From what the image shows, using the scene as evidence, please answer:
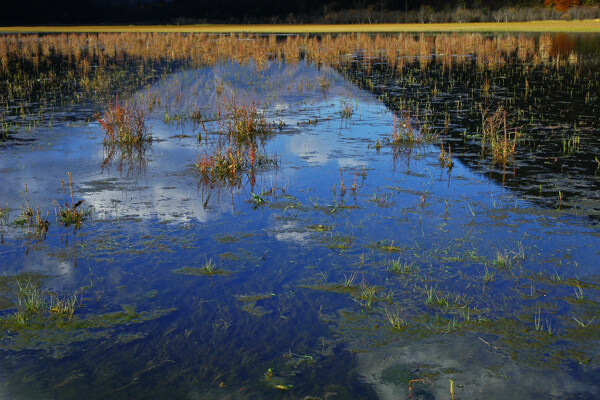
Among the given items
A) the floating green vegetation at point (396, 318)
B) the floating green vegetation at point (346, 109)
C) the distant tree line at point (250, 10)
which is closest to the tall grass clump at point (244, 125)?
the floating green vegetation at point (346, 109)

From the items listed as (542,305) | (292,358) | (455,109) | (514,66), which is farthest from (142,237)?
(514,66)

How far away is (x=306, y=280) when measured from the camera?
5.82 m

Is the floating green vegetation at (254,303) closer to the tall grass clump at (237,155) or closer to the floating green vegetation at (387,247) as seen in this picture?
the floating green vegetation at (387,247)

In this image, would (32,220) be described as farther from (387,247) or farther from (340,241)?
(387,247)

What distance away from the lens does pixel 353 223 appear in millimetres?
7430

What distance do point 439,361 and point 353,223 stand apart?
3.15 meters

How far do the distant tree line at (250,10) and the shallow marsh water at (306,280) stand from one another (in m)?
81.6

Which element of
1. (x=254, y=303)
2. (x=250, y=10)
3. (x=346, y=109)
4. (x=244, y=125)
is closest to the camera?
(x=254, y=303)

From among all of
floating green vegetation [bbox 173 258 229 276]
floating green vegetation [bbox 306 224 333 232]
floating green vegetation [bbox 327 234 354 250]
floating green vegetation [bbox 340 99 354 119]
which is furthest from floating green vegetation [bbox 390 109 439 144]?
floating green vegetation [bbox 173 258 229 276]

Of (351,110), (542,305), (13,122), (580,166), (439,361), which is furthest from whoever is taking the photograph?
(351,110)

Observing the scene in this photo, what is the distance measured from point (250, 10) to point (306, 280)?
425 feet

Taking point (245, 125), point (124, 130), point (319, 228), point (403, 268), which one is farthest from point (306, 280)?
point (124, 130)

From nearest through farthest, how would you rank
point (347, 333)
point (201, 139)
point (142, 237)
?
point (347, 333), point (142, 237), point (201, 139)

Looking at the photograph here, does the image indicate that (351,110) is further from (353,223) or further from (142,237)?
(142,237)
